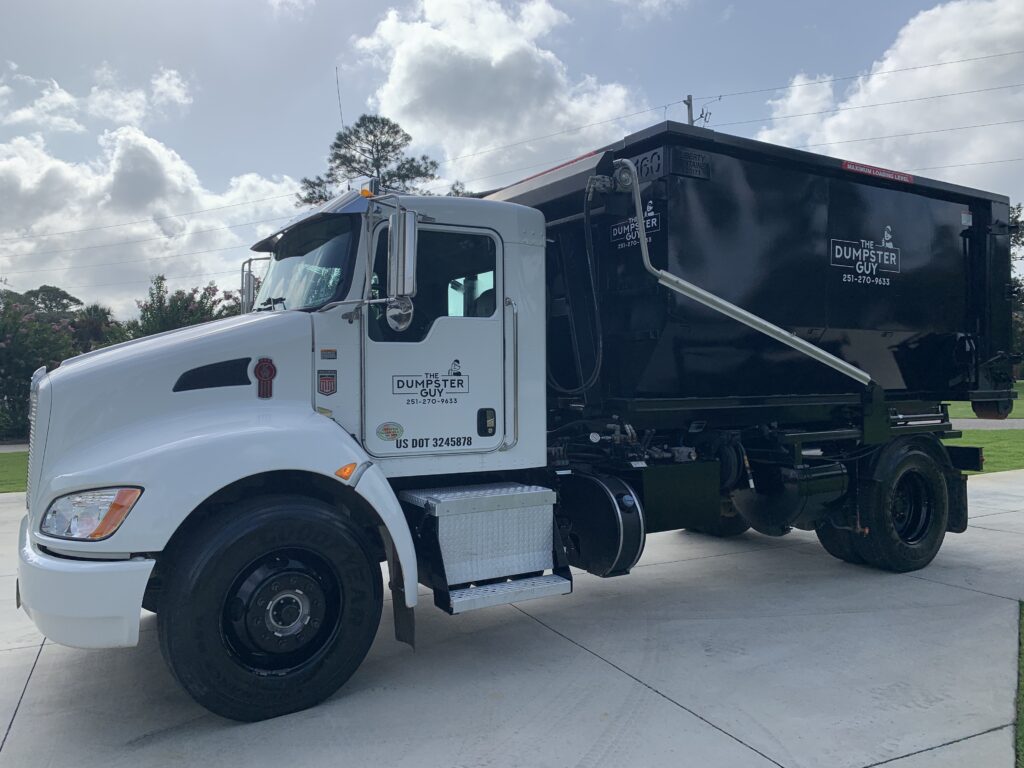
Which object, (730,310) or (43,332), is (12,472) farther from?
(730,310)

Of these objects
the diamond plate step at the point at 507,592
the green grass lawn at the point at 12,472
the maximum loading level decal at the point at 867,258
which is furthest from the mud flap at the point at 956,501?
the green grass lawn at the point at 12,472

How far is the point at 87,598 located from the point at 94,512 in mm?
392

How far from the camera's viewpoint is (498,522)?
4.77 metres

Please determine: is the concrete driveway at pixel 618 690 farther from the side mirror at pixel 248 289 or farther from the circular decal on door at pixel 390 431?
the side mirror at pixel 248 289

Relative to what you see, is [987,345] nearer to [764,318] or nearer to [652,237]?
[764,318]

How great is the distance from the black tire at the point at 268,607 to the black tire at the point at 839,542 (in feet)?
15.3

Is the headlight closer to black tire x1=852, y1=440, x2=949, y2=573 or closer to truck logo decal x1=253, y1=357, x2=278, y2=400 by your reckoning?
truck logo decal x1=253, y1=357, x2=278, y2=400

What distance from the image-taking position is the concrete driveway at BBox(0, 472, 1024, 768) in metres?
3.69

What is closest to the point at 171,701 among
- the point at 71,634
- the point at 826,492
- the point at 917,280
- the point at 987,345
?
the point at 71,634

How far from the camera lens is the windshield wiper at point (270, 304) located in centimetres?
489

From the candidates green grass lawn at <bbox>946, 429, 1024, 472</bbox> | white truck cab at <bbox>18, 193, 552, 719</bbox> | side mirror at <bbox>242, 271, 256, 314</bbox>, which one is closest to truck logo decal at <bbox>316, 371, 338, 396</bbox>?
white truck cab at <bbox>18, 193, 552, 719</bbox>

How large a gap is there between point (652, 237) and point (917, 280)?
10.2 ft

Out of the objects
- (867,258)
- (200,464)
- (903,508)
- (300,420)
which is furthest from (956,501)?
(200,464)

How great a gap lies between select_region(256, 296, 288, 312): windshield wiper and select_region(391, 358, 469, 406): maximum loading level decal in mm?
921
